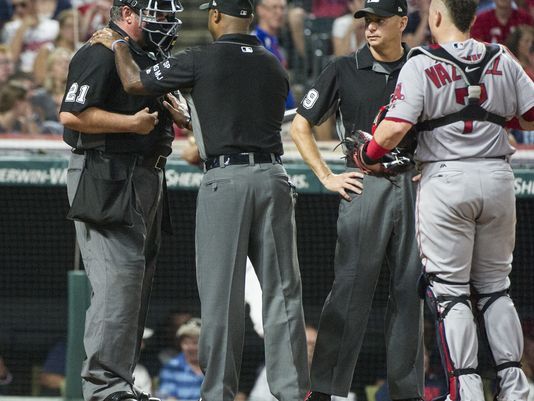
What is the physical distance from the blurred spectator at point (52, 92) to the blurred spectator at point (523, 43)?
328cm

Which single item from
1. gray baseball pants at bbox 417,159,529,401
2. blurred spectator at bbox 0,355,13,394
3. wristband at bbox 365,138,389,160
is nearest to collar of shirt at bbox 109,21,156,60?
wristband at bbox 365,138,389,160

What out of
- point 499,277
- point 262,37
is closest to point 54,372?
point 262,37

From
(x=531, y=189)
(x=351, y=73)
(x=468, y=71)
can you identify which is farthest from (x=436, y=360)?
(x=468, y=71)

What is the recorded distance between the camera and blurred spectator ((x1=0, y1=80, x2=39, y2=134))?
7.80 meters

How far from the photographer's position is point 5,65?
819cm

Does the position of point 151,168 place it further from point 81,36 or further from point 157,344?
point 81,36

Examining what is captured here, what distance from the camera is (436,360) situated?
7555 millimetres

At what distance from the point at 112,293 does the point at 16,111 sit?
11.1 feet

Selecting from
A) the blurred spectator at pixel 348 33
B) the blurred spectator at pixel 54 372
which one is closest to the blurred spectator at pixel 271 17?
the blurred spectator at pixel 348 33

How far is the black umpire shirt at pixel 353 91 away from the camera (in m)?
4.98

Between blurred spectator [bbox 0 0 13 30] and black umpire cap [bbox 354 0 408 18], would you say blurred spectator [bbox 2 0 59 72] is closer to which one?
blurred spectator [bbox 0 0 13 30]

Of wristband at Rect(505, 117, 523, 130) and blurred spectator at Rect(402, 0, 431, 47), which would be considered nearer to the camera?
wristband at Rect(505, 117, 523, 130)

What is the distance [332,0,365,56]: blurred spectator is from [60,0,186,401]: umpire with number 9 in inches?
133

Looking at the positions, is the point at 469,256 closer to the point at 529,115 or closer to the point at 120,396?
the point at 529,115
